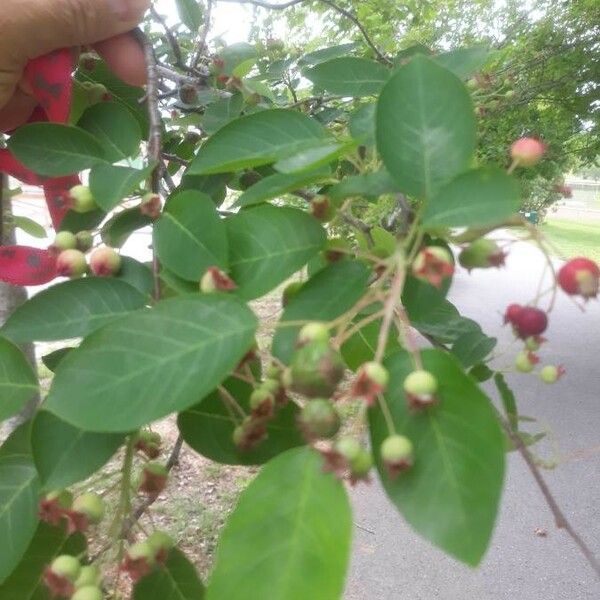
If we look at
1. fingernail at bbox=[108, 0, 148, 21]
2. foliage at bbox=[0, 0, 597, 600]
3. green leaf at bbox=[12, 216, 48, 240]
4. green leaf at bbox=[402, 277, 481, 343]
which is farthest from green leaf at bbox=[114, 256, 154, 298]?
green leaf at bbox=[12, 216, 48, 240]

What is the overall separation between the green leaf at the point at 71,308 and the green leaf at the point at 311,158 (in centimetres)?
17

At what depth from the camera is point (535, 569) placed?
2631 millimetres

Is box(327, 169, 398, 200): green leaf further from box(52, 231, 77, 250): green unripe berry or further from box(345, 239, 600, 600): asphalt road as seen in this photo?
box(345, 239, 600, 600): asphalt road

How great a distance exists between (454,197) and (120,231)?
334mm

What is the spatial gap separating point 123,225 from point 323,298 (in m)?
0.25

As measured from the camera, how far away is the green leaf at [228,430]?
1.59 feet

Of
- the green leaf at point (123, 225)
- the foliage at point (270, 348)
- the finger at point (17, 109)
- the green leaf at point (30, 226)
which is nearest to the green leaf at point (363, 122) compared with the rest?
the foliage at point (270, 348)

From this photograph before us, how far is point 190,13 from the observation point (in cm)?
112

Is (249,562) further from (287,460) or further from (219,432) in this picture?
(219,432)

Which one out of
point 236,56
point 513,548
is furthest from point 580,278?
point 513,548

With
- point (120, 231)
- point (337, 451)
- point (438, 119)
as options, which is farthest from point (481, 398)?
point (120, 231)

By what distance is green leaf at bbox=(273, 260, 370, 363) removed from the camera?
0.44m

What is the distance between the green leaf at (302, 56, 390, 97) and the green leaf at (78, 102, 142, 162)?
23cm

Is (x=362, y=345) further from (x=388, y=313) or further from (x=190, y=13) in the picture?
(x=190, y=13)
